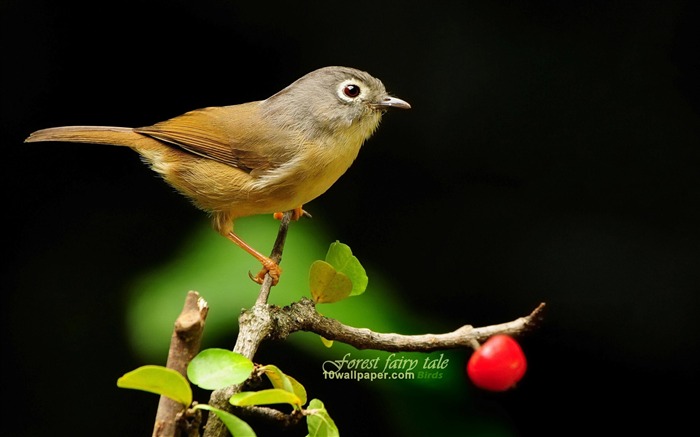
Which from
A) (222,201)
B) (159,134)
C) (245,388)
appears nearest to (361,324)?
(222,201)

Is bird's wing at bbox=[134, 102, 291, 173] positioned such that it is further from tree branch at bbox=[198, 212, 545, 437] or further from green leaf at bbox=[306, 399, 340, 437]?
green leaf at bbox=[306, 399, 340, 437]

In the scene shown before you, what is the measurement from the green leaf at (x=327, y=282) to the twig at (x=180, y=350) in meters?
0.38

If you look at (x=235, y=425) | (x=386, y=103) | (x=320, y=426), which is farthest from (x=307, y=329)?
(x=386, y=103)

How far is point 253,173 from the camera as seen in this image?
9.32ft

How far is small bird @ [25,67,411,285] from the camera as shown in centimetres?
269

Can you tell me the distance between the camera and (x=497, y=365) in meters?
1.42

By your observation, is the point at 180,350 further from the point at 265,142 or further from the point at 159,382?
the point at 265,142

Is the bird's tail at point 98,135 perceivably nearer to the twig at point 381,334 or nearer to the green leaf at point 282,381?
the twig at point 381,334

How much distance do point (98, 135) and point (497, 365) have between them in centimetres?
202

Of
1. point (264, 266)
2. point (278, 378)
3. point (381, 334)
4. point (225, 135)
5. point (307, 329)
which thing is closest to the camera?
point (278, 378)

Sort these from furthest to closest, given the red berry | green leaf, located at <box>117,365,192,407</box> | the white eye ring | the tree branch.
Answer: the white eye ring < the tree branch < the red berry < green leaf, located at <box>117,365,192,407</box>

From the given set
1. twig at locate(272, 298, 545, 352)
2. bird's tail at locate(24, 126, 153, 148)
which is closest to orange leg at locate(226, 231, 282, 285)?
twig at locate(272, 298, 545, 352)

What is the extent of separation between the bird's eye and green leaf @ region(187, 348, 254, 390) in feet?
4.47

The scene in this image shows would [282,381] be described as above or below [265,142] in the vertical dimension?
below
